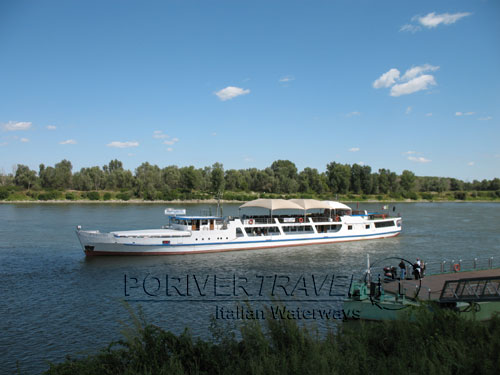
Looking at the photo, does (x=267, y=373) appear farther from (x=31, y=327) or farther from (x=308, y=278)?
(x=308, y=278)

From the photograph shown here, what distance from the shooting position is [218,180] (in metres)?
155

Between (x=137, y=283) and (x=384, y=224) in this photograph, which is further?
(x=384, y=224)

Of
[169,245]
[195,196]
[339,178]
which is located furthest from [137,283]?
[339,178]

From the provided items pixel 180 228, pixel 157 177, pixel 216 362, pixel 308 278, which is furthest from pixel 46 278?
pixel 157 177

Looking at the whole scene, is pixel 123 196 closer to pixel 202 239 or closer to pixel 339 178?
pixel 339 178

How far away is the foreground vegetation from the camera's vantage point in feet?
36.8

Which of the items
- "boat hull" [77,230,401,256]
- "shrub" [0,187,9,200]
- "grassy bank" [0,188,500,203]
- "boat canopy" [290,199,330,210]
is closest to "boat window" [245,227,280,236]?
"boat hull" [77,230,401,256]

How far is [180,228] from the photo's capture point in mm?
45125

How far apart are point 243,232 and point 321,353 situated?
33972mm

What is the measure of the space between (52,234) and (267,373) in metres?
55.7

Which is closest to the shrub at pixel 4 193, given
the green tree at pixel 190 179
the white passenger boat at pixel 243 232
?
the green tree at pixel 190 179

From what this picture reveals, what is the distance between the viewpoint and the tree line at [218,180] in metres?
154

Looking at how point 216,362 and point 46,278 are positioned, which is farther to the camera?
point 46,278

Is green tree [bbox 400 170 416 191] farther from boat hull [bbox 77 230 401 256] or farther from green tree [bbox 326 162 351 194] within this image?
boat hull [bbox 77 230 401 256]
